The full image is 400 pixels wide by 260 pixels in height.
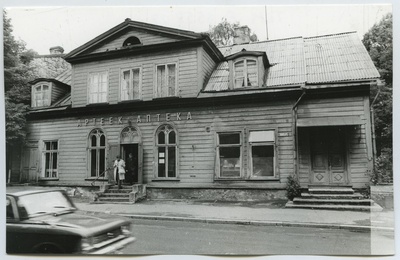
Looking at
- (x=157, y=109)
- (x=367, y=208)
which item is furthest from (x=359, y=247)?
(x=157, y=109)

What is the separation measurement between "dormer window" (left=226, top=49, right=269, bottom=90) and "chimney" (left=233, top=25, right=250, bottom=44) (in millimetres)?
721

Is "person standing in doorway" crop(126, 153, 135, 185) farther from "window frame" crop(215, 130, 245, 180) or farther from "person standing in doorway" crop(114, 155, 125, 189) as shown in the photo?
Result: "window frame" crop(215, 130, 245, 180)

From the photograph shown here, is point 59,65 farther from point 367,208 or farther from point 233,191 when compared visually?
point 367,208

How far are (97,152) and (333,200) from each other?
9.32 meters

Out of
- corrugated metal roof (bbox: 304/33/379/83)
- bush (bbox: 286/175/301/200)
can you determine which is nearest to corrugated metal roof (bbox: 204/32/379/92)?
corrugated metal roof (bbox: 304/33/379/83)

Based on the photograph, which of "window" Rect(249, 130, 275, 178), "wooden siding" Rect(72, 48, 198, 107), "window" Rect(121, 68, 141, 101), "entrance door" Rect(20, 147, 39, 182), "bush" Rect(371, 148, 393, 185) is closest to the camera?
"bush" Rect(371, 148, 393, 185)

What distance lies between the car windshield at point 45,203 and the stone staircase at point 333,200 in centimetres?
744

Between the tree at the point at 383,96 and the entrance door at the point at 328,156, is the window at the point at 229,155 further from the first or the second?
the tree at the point at 383,96

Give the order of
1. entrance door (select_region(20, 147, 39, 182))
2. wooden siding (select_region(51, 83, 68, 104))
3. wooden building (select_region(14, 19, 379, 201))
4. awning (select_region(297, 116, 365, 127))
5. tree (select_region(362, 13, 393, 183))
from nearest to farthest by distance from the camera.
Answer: tree (select_region(362, 13, 393, 183)), awning (select_region(297, 116, 365, 127)), entrance door (select_region(20, 147, 39, 182)), wooden building (select_region(14, 19, 379, 201)), wooden siding (select_region(51, 83, 68, 104))

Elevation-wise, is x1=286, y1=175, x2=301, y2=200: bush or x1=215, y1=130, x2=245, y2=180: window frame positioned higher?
x1=215, y1=130, x2=245, y2=180: window frame

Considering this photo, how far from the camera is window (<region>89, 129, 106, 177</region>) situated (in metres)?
13.9

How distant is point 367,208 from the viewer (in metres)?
10.6

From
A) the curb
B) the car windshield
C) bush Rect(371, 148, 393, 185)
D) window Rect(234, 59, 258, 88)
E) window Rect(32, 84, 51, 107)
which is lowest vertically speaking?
the curb

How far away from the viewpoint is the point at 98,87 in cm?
1426
